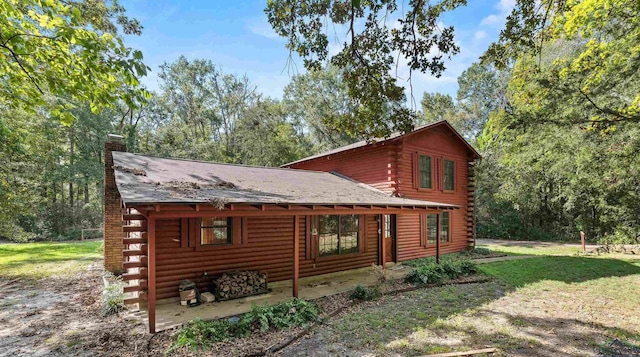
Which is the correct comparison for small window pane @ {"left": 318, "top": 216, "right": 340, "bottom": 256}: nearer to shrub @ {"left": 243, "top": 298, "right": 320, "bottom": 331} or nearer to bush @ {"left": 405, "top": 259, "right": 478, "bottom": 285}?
bush @ {"left": 405, "top": 259, "right": 478, "bottom": 285}

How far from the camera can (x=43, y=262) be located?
509 inches

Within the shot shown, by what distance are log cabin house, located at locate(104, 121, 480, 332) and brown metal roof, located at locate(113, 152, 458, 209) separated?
0.09 ft

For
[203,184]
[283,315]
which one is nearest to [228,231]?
[203,184]

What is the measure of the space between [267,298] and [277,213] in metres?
2.23

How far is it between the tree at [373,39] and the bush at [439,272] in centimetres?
499

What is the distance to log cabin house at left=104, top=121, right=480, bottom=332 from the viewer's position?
6133 millimetres

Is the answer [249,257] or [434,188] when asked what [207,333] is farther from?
[434,188]

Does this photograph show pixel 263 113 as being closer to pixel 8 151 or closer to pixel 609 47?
pixel 8 151

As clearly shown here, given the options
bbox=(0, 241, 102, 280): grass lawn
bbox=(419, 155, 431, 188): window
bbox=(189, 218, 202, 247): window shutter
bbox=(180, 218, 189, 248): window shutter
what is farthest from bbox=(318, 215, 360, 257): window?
bbox=(0, 241, 102, 280): grass lawn

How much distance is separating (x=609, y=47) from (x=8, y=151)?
19421 mm

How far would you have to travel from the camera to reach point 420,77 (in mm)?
5281

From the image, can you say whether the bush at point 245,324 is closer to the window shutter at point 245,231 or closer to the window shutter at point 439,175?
the window shutter at point 245,231

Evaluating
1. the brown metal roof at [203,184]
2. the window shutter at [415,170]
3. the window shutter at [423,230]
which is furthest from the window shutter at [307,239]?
the window shutter at [423,230]

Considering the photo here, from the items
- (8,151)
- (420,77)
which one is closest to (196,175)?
(420,77)
